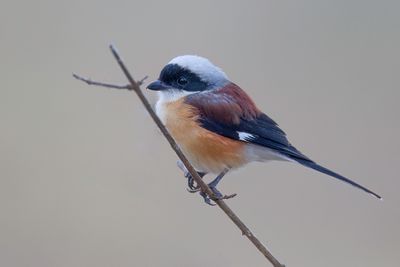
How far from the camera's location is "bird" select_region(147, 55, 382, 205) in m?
2.69

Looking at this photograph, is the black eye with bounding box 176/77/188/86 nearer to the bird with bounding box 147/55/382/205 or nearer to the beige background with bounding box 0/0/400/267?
the bird with bounding box 147/55/382/205

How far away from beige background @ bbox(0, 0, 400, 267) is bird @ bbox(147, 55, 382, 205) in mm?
710

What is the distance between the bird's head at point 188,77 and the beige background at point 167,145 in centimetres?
69

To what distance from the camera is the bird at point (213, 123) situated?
2688mm

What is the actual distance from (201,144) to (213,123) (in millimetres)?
109

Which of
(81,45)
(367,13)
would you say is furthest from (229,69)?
(367,13)

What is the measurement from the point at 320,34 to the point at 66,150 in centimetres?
240

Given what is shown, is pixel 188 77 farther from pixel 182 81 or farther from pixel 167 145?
pixel 167 145

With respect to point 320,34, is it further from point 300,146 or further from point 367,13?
point 300,146

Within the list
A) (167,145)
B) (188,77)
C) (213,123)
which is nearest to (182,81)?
(188,77)

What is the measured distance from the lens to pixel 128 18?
595 centimetres

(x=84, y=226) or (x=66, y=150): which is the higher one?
(x=66, y=150)

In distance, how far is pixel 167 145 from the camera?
15.2 feet

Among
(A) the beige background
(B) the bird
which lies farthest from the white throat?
(A) the beige background
